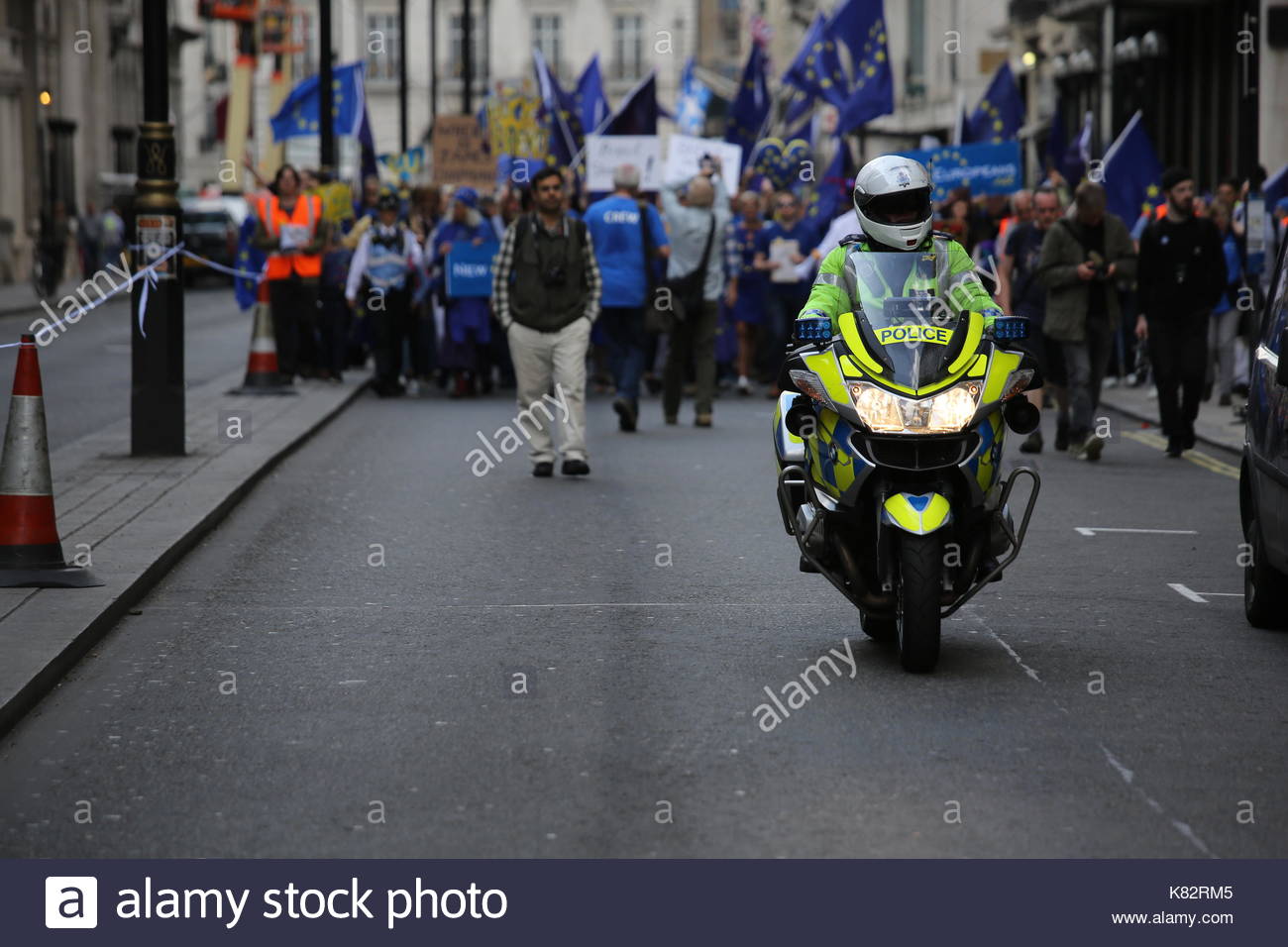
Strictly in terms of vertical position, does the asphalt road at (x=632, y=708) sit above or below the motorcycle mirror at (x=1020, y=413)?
below

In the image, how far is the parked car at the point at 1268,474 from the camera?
8250 millimetres

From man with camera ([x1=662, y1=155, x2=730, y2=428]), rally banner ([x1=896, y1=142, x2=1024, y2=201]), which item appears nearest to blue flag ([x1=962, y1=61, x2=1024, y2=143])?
rally banner ([x1=896, y1=142, x2=1024, y2=201])

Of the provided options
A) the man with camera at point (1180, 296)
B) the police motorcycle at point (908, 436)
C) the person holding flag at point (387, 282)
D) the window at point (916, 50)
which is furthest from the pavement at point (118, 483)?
the window at point (916, 50)

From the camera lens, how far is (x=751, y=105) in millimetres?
29859

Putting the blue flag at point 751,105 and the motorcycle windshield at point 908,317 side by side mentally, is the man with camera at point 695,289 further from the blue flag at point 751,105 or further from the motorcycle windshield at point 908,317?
the blue flag at point 751,105

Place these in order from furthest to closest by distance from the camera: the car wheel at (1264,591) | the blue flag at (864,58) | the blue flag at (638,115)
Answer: the blue flag at (864,58), the blue flag at (638,115), the car wheel at (1264,591)

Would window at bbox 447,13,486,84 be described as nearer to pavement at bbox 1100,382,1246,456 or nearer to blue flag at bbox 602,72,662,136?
blue flag at bbox 602,72,662,136

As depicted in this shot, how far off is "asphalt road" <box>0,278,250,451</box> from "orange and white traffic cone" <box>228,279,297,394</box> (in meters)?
1.08

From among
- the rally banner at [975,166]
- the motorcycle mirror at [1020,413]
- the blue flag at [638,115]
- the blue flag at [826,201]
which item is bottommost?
the motorcycle mirror at [1020,413]

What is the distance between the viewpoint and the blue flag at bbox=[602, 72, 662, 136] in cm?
2503

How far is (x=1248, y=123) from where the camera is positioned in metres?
19.0

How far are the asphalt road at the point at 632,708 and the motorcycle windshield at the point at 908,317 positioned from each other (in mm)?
1028
